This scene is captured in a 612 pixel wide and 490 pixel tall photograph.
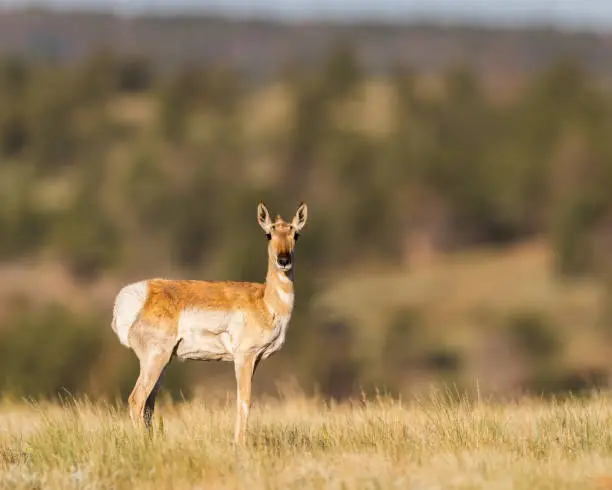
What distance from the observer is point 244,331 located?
502 inches

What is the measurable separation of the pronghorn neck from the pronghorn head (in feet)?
0.53

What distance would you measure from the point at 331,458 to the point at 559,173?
382 ft

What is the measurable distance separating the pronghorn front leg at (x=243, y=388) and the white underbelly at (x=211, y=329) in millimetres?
154

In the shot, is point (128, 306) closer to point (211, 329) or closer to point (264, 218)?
point (211, 329)

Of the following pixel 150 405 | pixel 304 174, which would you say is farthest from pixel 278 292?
pixel 304 174

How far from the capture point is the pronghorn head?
41.6 ft

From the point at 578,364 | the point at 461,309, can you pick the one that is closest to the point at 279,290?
the point at 578,364

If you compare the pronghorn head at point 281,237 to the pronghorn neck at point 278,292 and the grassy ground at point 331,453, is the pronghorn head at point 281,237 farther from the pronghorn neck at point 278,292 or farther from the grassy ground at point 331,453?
the grassy ground at point 331,453

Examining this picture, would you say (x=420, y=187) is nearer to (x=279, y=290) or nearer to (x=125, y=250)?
(x=125, y=250)

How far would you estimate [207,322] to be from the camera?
501 inches

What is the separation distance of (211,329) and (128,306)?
849 millimetres

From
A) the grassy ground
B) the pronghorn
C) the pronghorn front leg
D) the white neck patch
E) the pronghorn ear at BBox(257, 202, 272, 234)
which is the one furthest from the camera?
the white neck patch

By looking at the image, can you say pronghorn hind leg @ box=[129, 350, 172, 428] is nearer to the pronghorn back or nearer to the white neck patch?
Answer: the pronghorn back

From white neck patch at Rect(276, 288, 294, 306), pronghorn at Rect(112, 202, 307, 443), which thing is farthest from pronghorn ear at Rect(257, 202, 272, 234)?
white neck patch at Rect(276, 288, 294, 306)
